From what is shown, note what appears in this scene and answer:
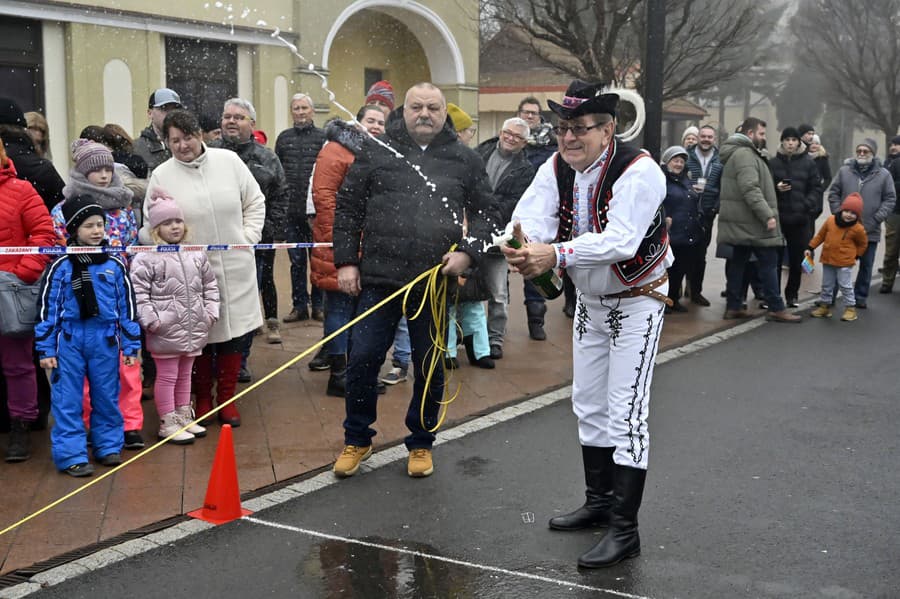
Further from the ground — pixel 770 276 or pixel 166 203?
pixel 166 203

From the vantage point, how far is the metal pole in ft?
34.0

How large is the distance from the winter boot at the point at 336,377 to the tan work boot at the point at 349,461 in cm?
168

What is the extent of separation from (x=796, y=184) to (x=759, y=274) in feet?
3.87

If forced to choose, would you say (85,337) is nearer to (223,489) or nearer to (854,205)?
(223,489)

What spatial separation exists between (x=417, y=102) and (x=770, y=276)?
666 centimetres

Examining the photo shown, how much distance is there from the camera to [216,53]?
58.9 feet

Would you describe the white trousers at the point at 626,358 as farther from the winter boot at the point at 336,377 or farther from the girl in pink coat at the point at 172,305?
the winter boot at the point at 336,377

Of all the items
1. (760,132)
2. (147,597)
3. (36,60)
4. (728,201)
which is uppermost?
(36,60)

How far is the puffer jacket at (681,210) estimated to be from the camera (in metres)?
11.2

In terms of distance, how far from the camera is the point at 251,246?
680 cm

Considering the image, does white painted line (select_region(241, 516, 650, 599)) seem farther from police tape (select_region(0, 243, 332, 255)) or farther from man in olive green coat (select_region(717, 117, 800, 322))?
man in olive green coat (select_region(717, 117, 800, 322))

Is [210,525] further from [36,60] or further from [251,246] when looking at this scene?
[36,60]

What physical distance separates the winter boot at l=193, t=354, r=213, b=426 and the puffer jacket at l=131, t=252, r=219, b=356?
1.06 feet

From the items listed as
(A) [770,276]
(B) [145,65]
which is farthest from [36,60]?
(A) [770,276]
